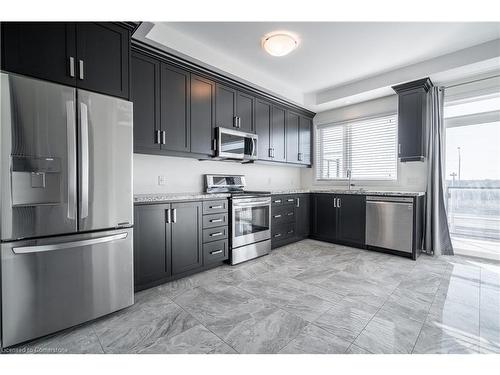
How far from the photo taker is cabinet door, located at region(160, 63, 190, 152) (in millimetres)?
2792

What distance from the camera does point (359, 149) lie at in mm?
4570

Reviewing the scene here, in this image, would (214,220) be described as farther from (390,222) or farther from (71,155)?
(390,222)

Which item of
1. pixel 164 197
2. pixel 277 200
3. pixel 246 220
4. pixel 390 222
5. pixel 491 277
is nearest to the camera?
pixel 164 197

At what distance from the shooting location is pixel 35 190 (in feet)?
5.24

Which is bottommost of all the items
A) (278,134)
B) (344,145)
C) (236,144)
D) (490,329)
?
(490,329)

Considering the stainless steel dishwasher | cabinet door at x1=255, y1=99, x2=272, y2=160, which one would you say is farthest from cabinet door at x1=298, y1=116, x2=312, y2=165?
the stainless steel dishwasher

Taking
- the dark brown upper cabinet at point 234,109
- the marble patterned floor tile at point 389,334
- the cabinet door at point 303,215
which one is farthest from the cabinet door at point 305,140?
the marble patterned floor tile at point 389,334

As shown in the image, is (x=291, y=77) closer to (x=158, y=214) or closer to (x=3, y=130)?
(x=158, y=214)

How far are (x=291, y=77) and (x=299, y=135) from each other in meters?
1.26

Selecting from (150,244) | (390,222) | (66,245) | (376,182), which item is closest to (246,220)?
(150,244)

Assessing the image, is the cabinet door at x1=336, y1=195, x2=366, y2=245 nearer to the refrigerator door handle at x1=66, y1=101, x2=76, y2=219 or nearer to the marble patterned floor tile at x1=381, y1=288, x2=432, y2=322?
the marble patterned floor tile at x1=381, y1=288, x2=432, y2=322

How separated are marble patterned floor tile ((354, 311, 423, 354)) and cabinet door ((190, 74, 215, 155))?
2597 millimetres

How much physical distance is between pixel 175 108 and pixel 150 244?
1.63 meters

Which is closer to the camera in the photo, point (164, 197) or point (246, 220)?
point (164, 197)
